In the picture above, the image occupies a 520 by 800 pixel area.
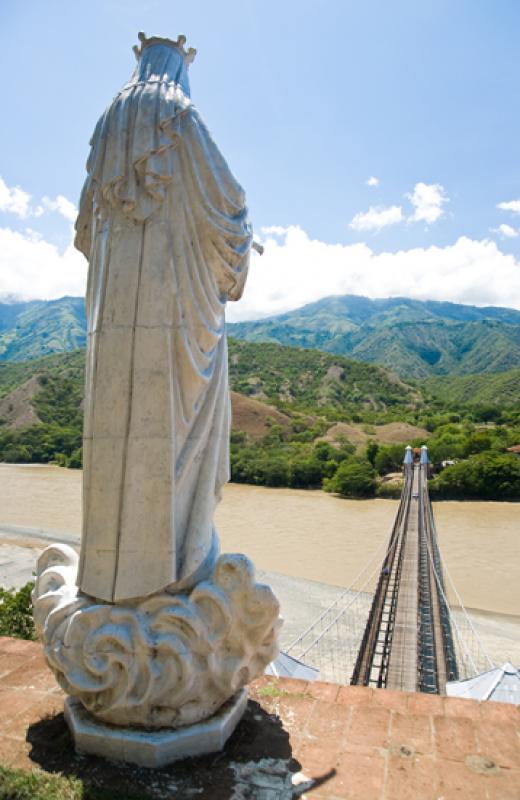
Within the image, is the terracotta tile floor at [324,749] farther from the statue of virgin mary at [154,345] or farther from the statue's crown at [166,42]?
the statue's crown at [166,42]

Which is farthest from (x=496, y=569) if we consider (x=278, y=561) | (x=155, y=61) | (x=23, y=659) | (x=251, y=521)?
(x=155, y=61)

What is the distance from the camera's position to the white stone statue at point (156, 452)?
286cm

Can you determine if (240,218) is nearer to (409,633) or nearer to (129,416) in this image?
(129,416)

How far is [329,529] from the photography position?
77.2 ft

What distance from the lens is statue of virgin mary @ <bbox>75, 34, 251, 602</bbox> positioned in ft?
9.78

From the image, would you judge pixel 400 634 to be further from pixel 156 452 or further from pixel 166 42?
pixel 166 42

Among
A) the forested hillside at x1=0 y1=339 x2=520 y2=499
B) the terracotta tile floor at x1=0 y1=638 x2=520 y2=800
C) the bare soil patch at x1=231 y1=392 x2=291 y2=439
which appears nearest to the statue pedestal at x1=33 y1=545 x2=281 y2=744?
the terracotta tile floor at x1=0 y1=638 x2=520 y2=800

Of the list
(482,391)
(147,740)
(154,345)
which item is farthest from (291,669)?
(482,391)

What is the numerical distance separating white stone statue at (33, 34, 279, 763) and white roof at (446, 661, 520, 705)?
12.7 feet

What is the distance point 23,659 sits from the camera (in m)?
3.98

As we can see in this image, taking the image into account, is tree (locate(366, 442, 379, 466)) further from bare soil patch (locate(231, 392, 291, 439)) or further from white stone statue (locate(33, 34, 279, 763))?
white stone statue (locate(33, 34, 279, 763))

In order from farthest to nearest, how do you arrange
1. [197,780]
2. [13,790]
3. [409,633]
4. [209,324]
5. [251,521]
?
[251,521] → [409,633] → [209,324] → [197,780] → [13,790]

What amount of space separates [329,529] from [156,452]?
2141 centimetres

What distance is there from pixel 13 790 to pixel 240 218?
9.60ft
